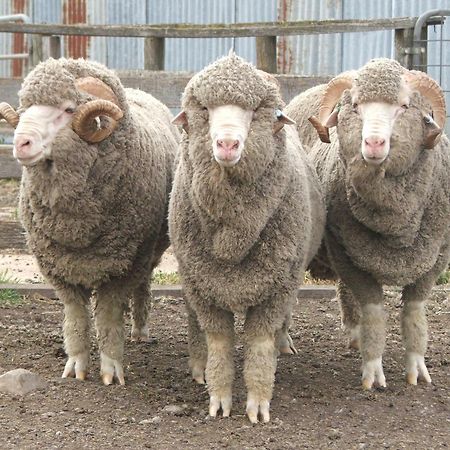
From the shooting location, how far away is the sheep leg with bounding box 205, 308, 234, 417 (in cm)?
532

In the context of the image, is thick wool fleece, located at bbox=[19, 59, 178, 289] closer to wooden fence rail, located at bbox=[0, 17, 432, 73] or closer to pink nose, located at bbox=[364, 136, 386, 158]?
pink nose, located at bbox=[364, 136, 386, 158]

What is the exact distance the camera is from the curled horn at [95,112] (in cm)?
533

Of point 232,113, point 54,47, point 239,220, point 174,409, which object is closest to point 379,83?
point 232,113

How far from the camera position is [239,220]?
509 centimetres

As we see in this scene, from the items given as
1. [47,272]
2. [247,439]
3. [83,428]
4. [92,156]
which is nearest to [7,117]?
[92,156]

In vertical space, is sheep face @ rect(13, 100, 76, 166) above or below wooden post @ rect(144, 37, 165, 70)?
below

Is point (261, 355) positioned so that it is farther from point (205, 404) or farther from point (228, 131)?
point (228, 131)

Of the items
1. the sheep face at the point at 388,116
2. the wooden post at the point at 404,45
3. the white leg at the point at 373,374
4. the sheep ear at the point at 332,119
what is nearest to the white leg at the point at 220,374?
the white leg at the point at 373,374

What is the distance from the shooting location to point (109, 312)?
595 cm

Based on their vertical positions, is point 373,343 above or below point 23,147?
below

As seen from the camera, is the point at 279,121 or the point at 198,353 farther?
the point at 198,353

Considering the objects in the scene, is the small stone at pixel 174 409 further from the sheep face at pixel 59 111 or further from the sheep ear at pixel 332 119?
the sheep ear at pixel 332 119

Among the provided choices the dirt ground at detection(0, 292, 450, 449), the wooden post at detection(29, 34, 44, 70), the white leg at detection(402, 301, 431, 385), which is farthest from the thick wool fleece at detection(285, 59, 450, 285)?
the wooden post at detection(29, 34, 44, 70)

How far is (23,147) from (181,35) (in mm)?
4227
